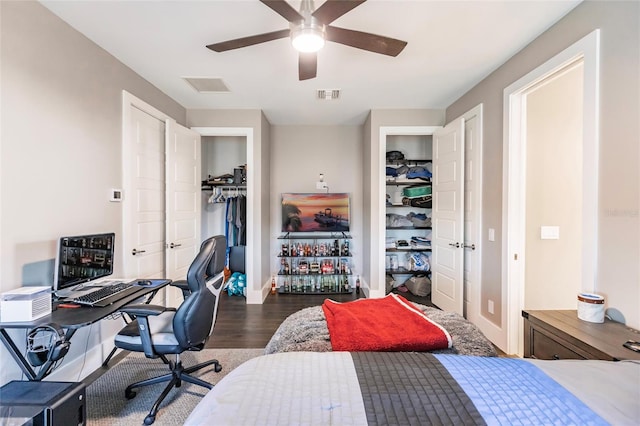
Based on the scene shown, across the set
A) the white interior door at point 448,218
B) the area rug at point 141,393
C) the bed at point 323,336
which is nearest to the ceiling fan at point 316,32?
the bed at point 323,336

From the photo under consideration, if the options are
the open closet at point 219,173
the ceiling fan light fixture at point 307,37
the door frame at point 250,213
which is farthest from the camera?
the open closet at point 219,173

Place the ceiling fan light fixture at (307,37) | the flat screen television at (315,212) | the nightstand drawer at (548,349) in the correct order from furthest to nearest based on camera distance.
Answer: the flat screen television at (315,212) → the ceiling fan light fixture at (307,37) → the nightstand drawer at (548,349)

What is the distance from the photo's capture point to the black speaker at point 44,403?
4.40ft

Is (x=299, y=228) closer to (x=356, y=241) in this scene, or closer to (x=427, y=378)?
(x=356, y=241)

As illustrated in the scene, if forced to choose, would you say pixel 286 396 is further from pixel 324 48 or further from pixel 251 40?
pixel 324 48

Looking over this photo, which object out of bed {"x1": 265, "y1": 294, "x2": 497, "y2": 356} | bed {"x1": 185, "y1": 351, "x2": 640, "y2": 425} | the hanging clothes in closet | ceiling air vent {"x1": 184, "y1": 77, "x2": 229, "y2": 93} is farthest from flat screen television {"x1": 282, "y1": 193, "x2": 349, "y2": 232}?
bed {"x1": 185, "y1": 351, "x2": 640, "y2": 425}

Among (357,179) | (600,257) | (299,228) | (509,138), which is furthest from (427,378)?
(357,179)

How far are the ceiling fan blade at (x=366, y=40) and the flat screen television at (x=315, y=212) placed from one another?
257cm

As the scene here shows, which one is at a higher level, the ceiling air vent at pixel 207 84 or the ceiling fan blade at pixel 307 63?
the ceiling air vent at pixel 207 84

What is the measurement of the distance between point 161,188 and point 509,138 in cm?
357

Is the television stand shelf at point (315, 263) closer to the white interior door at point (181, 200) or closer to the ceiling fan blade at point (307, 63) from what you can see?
the white interior door at point (181, 200)

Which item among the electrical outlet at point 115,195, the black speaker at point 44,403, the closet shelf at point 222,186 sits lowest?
the black speaker at point 44,403

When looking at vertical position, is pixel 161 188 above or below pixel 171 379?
above

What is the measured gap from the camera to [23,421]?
1.32m
